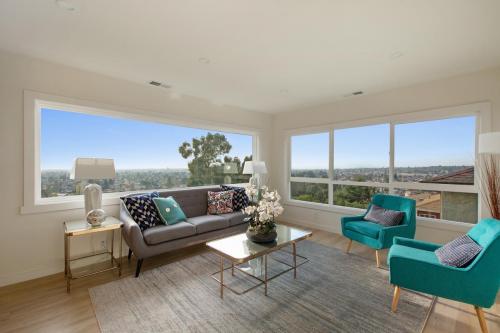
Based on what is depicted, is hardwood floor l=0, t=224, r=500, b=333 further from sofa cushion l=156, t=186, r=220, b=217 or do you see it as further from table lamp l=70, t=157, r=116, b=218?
sofa cushion l=156, t=186, r=220, b=217

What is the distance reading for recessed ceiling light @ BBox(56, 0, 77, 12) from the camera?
5.87ft


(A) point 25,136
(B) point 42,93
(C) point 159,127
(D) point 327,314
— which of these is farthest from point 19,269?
(D) point 327,314

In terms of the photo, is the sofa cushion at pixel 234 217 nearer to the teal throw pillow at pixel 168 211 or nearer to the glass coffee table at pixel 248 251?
the teal throw pillow at pixel 168 211

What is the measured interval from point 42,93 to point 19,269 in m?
2.08

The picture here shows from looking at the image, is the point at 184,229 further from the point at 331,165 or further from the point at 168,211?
the point at 331,165

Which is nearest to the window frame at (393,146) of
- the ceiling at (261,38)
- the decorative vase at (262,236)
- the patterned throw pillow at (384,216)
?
the ceiling at (261,38)

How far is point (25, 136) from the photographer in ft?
8.86

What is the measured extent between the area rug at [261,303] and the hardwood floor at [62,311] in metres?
0.10

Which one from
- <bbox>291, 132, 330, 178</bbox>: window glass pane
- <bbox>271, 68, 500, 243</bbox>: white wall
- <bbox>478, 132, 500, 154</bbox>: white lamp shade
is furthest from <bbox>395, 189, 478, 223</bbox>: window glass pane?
<bbox>291, 132, 330, 178</bbox>: window glass pane

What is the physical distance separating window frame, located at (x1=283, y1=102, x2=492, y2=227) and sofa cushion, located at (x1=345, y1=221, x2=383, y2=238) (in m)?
0.95

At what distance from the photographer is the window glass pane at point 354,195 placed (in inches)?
165

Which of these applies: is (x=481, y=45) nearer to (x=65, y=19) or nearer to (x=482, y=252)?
(x=482, y=252)

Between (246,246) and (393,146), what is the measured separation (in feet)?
10.2

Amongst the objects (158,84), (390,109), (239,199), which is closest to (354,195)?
(390,109)
